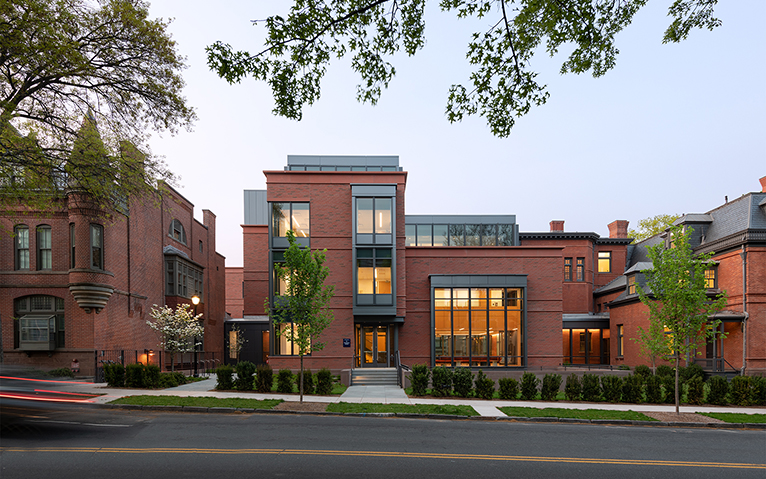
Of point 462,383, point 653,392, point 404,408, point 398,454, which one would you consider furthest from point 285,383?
point 653,392

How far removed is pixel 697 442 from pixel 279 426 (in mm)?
10325

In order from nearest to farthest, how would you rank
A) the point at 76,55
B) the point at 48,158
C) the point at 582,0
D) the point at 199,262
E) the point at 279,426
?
1. the point at 582,0
2. the point at 279,426
3. the point at 76,55
4. the point at 48,158
5. the point at 199,262

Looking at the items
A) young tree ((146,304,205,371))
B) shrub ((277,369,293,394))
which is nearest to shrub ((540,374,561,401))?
shrub ((277,369,293,394))

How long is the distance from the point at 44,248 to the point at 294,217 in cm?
1259

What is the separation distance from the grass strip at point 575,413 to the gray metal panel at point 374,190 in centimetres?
1467

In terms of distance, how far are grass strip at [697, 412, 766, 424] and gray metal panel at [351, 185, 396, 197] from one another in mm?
17514

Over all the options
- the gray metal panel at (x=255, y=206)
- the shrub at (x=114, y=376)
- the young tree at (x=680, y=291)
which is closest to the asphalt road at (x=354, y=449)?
the young tree at (x=680, y=291)

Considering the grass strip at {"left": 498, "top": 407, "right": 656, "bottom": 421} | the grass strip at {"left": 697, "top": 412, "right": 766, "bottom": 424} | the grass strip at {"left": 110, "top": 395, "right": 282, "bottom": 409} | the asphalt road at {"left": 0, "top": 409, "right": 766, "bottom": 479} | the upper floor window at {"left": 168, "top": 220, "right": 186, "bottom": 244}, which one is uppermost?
the upper floor window at {"left": 168, "top": 220, "right": 186, "bottom": 244}

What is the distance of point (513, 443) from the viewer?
10.4 metres

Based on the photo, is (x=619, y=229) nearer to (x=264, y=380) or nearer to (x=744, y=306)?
(x=744, y=306)

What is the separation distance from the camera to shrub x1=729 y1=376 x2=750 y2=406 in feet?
54.8

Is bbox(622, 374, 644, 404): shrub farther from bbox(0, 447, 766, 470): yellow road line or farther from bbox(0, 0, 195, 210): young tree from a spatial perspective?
bbox(0, 0, 195, 210): young tree

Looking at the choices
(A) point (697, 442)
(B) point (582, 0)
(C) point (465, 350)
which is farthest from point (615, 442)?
(C) point (465, 350)

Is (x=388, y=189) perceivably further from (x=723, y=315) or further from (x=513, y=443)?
(x=723, y=315)
